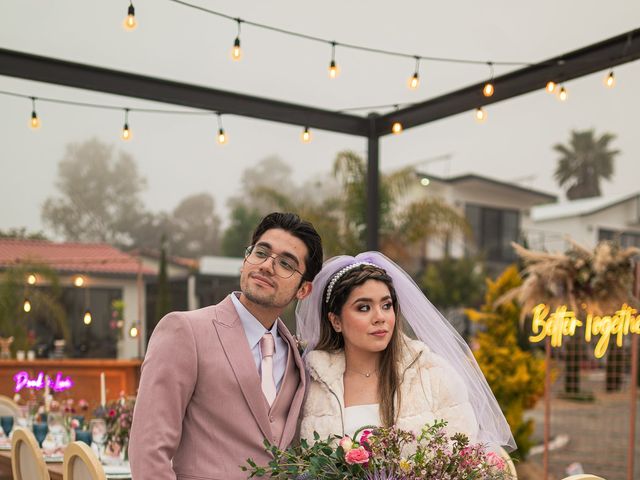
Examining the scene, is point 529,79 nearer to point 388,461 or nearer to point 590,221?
point 388,461

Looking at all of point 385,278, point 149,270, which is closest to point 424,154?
point 149,270

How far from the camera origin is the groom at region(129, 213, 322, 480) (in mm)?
2414

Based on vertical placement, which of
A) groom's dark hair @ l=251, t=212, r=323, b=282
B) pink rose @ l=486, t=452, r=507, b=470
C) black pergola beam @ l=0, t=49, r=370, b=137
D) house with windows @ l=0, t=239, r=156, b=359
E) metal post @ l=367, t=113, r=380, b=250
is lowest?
house with windows @ l=0, t=239, r=156, b=359

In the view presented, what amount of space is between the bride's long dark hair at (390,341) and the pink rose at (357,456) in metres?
0.65

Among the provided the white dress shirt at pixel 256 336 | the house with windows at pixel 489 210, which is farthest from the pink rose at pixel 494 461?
the house with windows at pixel 489 210

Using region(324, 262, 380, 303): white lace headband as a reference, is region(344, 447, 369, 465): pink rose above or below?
below

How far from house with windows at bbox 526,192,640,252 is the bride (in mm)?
25826

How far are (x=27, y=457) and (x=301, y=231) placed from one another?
225 cm

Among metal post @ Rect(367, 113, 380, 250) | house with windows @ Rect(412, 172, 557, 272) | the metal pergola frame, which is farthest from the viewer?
house with windows @ Rect(412, 172, 557, 272)

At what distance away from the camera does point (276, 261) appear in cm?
269

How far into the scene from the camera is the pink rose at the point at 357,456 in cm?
208

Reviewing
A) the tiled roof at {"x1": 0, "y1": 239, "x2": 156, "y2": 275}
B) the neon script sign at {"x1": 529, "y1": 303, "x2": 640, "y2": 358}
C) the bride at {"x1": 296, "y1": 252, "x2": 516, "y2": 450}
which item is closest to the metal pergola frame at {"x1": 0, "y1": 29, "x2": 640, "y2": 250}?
the neon script sign at {"x1": 529, "y1": 303, "x2": 640, "y2": 358}

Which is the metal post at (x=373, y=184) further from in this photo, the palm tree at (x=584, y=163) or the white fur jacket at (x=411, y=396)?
the palm tree at (x=584, y=163)

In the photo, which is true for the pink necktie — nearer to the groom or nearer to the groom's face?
the groom
